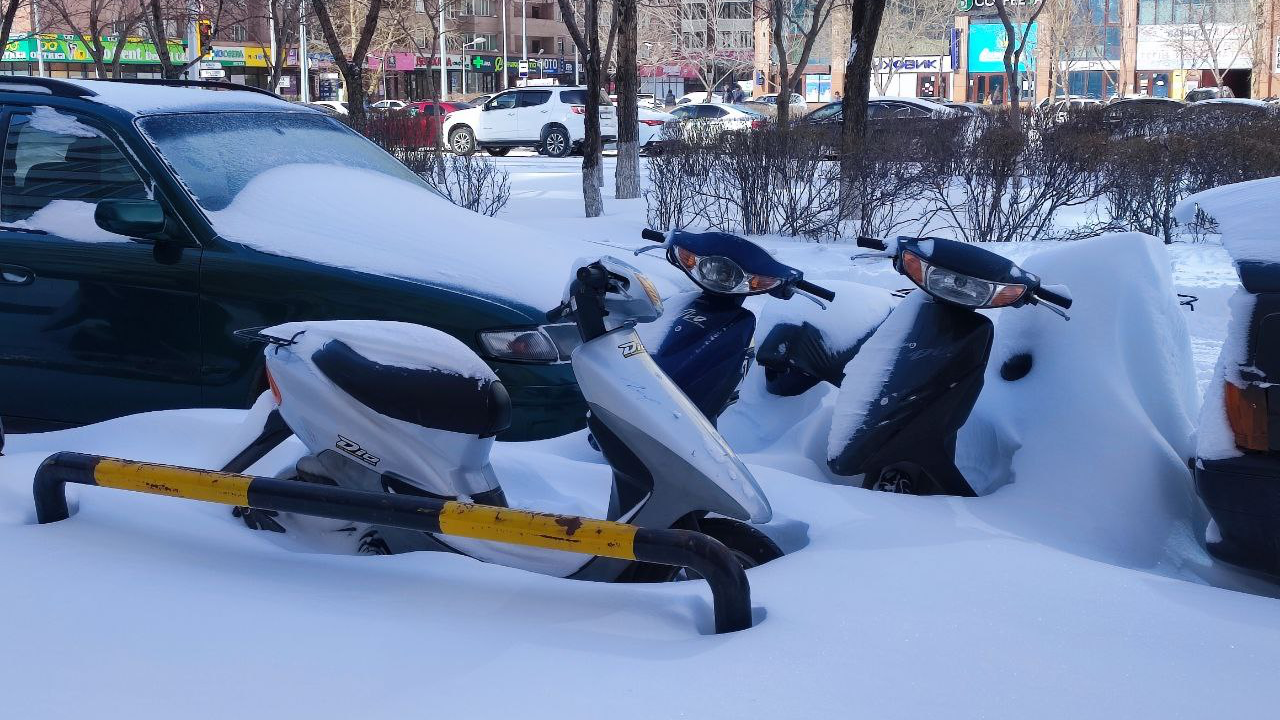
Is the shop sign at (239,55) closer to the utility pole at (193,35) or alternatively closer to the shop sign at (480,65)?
the shop sign at (480,65)

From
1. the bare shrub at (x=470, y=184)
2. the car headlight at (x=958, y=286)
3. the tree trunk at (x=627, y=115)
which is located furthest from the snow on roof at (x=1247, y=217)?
the tree trunk at (x=627, y=115)

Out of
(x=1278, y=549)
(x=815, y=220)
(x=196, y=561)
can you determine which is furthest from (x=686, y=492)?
(x=815, y=220)

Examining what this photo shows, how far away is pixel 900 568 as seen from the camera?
271cm

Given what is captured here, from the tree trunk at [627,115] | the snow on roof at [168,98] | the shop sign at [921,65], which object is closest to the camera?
the snow on roof at [168,98]

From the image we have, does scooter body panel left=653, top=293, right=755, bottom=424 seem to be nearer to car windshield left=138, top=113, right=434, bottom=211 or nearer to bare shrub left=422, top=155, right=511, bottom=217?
car windshield left=138, top=113, right=434, bottom=211

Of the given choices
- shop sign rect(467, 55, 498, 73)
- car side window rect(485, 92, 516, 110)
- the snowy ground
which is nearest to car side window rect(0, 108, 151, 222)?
the snowy ground

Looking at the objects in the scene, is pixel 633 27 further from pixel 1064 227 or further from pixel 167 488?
pixel 167 488

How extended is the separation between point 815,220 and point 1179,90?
179 ft

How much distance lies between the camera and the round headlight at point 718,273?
3818 mm

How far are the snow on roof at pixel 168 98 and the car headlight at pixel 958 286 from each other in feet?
9.96

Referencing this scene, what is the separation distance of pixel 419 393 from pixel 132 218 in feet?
6.14

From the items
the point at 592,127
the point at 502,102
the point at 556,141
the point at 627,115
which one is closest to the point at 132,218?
the point at 592,127

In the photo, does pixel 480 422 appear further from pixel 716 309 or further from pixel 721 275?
pixel 716 309

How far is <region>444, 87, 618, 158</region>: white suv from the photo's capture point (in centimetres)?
2756
